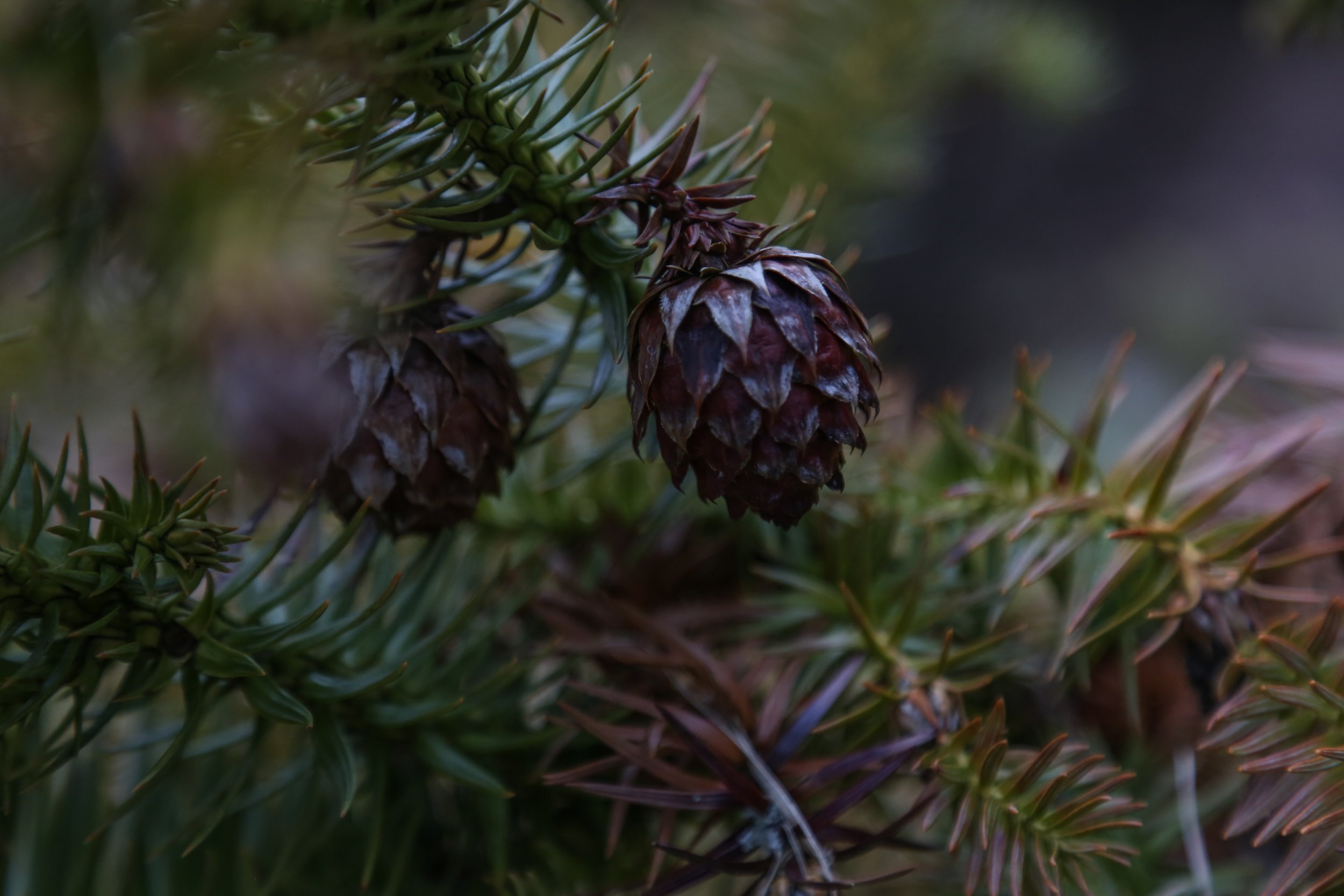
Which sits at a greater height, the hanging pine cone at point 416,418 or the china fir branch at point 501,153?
the china fir branch at point 501,153

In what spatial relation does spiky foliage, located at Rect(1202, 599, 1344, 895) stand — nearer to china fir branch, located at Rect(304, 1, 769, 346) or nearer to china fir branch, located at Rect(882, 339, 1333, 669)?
china fir branch, located at Rect(882, 339, 1333, 669)

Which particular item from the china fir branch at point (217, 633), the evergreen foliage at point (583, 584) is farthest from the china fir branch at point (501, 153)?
the china fir branch at point (217, 633)

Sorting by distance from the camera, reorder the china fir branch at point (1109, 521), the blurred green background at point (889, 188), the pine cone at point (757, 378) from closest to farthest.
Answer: the blurred green background at point (889, 188) → the pine cone at point (757, 378) → the china fir branch at point (1109, 521)

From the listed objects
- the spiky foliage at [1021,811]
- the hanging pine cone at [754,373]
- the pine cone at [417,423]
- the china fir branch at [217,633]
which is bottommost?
the china fir branch at [217,633]

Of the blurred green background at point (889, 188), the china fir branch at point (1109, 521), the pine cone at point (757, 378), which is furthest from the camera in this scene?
the china fir branch at point (1109, 521)

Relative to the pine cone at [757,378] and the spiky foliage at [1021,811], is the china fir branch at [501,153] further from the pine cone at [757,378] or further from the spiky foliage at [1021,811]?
the spiky foliage at [1021,811]

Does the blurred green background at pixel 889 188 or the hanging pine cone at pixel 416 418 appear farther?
the hanging pine cone at pixel 416 418

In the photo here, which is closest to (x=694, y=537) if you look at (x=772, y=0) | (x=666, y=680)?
(x=666, y=680)

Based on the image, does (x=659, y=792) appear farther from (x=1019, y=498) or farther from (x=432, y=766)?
(x=1019, y=498)

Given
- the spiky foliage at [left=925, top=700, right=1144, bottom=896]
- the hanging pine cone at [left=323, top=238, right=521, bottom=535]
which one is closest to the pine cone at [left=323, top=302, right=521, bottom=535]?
the hanging pine cone at [left=323, top=238, right=521, bottom=535]
